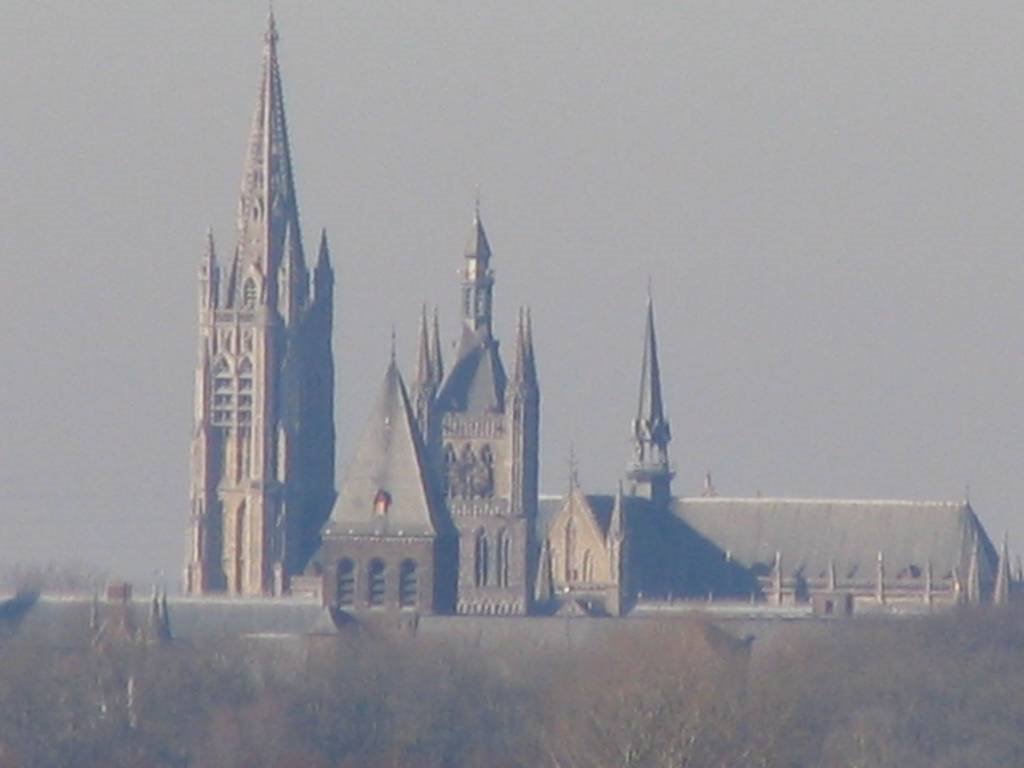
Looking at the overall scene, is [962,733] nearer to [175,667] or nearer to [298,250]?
[175,667]

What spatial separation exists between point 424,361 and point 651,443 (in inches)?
243

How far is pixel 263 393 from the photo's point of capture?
18025cm

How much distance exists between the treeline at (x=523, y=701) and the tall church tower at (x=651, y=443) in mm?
26851

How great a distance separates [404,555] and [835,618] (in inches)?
428

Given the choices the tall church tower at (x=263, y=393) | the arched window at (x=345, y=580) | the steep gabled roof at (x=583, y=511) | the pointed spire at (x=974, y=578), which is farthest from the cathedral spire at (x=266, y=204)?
the arched window at (x=345, y=580)

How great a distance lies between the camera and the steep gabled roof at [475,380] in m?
178

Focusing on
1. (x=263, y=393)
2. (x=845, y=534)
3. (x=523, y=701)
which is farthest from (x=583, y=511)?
(x=523, y=701)

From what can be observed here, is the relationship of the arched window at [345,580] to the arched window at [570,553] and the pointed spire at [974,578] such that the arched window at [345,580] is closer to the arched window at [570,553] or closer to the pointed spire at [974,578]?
the pointed spire at [974,578]

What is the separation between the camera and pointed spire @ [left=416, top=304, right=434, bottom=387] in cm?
17762

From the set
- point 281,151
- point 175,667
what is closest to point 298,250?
point 281,151

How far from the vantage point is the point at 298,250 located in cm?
18275

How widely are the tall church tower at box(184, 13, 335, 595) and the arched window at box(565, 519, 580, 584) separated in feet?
21.4

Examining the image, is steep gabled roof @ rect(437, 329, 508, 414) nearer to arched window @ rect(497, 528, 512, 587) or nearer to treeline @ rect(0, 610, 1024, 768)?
arched window @ rect(497, 528, 512, 587)

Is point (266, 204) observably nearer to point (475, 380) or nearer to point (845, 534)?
point (475, 380)
